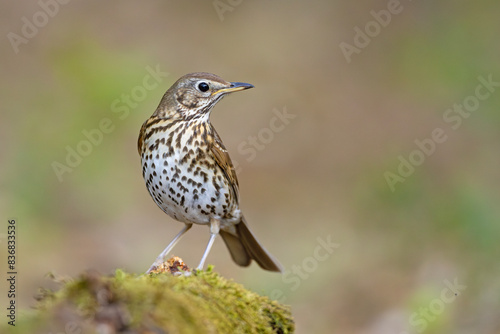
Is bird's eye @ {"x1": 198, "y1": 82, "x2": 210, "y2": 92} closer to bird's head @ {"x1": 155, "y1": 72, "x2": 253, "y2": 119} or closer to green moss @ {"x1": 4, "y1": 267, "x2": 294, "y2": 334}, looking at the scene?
bird's head @ {"x1": 155, "y1": 72, "x2": 253, "y2": 119}

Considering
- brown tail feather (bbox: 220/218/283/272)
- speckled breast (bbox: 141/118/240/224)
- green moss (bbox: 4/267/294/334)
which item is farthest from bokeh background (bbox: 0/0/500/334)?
green moss (bbox: 4/267/294/334)

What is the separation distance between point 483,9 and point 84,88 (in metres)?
8.14

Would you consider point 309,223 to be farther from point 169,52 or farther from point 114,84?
point 169,52

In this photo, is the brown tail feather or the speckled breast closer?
the speckled breast

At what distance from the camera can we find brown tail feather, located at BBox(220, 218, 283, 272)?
219 inches

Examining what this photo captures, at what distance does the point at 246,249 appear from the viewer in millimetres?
5691

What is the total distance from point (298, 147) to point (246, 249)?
670cm

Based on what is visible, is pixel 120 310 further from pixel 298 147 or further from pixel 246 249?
pixel 298 147

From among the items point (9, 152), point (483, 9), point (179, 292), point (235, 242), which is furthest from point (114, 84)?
point (179, 292)

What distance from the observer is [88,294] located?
7.66 ft

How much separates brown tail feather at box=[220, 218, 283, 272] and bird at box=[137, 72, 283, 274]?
201mm

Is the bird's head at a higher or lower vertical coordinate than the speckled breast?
higher

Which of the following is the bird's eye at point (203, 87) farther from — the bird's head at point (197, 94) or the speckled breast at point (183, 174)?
the speckled breast at point (183, 174)

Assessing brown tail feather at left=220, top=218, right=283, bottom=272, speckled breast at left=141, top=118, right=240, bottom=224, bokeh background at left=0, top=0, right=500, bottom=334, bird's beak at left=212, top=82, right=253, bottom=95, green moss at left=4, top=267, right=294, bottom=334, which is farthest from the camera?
bokeh background at left=0, top=0, right=500, bottom=334
